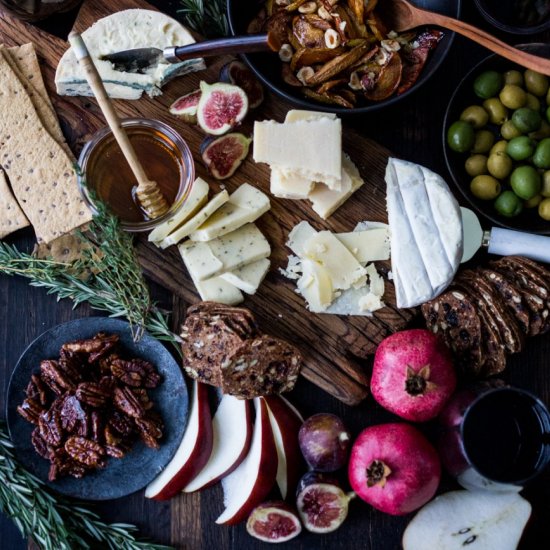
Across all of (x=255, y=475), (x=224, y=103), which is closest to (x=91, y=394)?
(x=255, y=475)

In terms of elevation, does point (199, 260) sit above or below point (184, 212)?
below

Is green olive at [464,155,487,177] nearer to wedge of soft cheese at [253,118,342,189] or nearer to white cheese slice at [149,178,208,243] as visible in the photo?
wedge of soft cheese at [253,118,342,189]

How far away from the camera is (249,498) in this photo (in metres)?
2.41

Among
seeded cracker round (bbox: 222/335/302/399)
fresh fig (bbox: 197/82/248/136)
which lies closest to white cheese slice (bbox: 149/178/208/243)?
fresh fig (bbox: 197/82/248/136)

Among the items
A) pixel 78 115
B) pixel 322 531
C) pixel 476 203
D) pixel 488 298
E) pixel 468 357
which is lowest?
pixel 322 531

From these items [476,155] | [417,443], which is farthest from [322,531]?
[476,155]

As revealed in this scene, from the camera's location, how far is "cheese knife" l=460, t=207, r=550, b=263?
8.08 ft

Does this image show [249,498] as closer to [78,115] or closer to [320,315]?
[320,315]

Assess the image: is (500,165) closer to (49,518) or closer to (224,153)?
(224,153)

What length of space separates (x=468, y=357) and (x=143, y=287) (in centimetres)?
108

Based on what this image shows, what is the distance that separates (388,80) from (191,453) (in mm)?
1370

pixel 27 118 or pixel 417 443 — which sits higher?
pixel 27 118

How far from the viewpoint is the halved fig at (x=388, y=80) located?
2387 millimetres

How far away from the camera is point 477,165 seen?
2.48 meters
